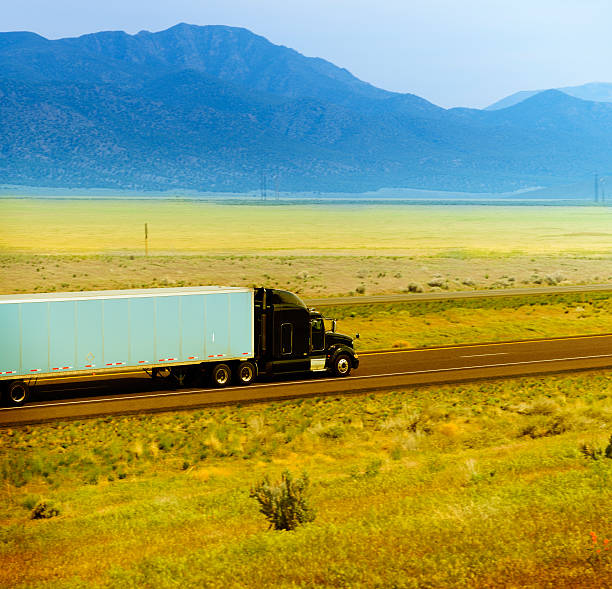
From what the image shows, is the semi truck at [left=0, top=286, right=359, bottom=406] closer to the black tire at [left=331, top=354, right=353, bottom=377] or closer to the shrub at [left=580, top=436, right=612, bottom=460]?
the black tire at [left=331, top=354, right=353, bottom=377]

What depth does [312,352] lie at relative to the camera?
33125mm

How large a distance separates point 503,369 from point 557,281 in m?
49.6

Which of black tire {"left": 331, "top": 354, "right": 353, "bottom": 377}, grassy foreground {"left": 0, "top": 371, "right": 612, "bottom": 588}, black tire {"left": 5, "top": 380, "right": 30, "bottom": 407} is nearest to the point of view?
grassy foreground {"left": 0, "top": 371, "right": 612, "bottom": 588}

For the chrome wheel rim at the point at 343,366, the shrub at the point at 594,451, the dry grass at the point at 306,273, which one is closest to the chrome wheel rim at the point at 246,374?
the chrome wheel rim at the point at 343,366

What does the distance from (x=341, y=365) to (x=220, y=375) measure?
505 centimetres

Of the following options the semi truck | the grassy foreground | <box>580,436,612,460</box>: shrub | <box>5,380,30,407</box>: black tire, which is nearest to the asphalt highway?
<box>5,380,30,407</box>: black tire

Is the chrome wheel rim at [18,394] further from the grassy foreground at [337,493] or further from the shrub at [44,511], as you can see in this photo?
the shrub at [44,511]

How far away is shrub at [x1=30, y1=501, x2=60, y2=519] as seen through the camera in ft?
63.4

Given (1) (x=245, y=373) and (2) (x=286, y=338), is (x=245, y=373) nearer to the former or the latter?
(1) (x=245, y=373)

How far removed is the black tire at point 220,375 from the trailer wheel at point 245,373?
38 centimetres

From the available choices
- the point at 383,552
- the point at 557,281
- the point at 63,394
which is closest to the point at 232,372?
the point at 63,394

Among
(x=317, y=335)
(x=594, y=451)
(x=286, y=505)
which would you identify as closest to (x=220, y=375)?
(x=317, y=335)

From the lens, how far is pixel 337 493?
19141mm

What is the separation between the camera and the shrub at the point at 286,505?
647 inches
